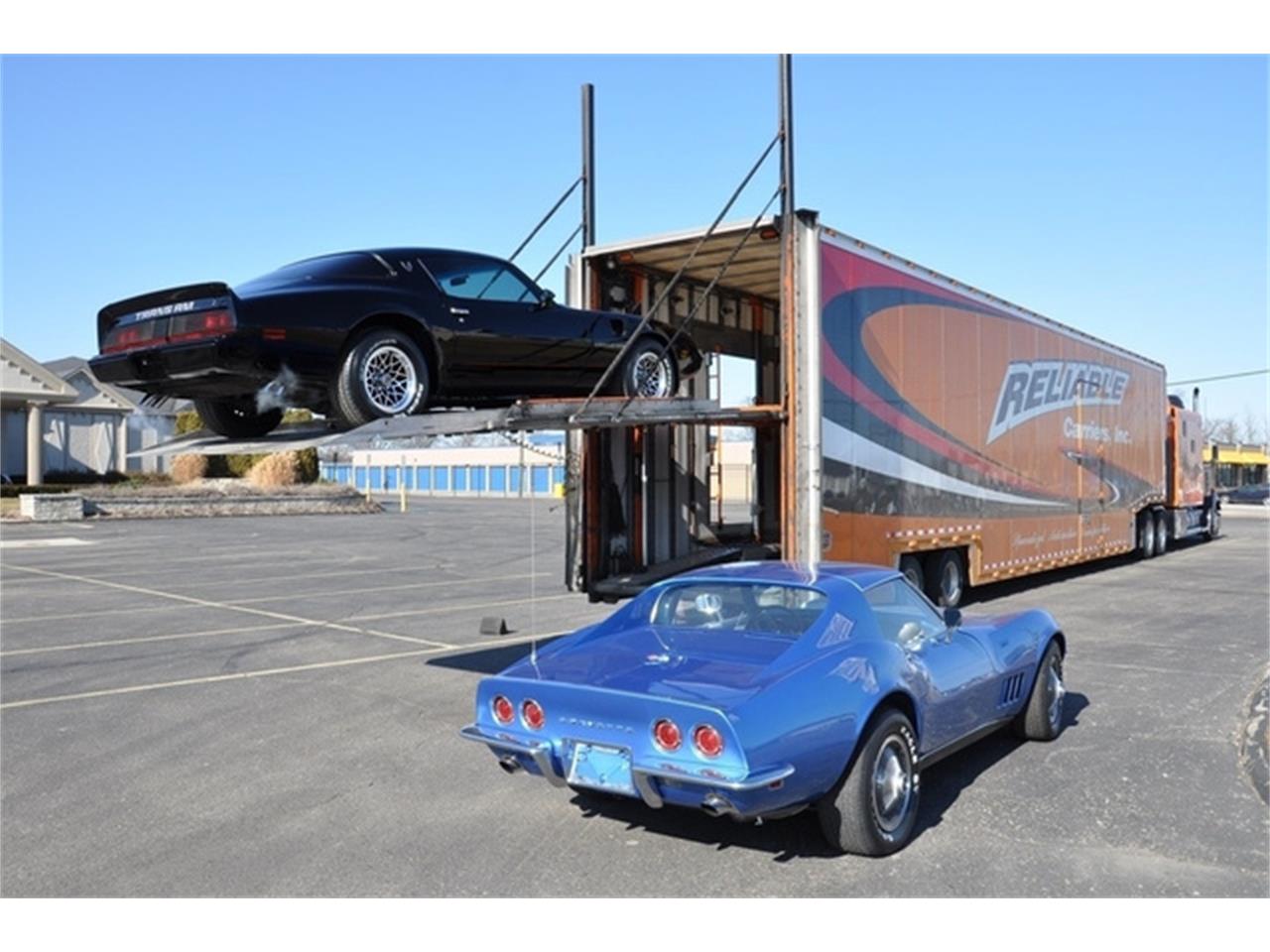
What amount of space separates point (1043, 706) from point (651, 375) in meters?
4.21

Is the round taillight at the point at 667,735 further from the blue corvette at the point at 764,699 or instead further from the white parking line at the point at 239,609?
the white parking line at the point at 239,609

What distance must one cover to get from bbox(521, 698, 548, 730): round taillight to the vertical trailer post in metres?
4.71

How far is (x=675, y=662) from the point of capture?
4.84 m

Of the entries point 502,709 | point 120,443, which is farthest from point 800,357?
point 120,443

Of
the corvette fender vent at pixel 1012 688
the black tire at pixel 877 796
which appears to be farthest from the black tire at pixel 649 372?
the black tire at pixel 877 796

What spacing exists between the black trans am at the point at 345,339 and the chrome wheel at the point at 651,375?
3.03 ft

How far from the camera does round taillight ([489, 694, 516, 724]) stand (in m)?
4.75

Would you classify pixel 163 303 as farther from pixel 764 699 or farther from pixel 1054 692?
pixel 1054 692

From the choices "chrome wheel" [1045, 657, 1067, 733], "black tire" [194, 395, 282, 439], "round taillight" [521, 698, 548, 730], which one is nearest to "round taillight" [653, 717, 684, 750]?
"round taillight" [521, 698, 548, 730]

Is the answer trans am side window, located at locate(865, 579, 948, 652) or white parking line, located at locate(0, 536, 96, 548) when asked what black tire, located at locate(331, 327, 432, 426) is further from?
white parking line, located at locate(0, 536, 96, 548)

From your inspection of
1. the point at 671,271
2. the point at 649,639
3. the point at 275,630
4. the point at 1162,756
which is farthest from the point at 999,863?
the point at 275,630

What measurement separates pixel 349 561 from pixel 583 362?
1266 cm

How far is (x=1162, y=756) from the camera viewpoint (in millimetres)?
6344

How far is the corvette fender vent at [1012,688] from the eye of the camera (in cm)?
602
